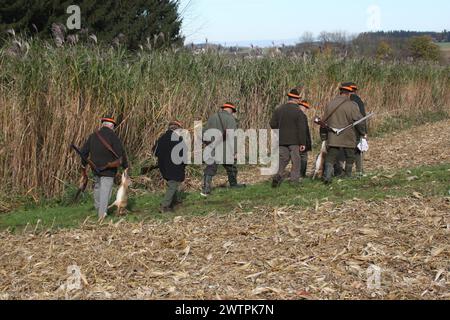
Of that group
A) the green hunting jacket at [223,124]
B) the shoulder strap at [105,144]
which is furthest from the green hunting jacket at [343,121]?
the shoulder strap at [105,144]

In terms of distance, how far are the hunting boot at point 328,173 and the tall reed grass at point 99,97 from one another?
3834mm

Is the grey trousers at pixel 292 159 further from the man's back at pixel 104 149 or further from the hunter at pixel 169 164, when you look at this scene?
the man's back at pixel 104 149

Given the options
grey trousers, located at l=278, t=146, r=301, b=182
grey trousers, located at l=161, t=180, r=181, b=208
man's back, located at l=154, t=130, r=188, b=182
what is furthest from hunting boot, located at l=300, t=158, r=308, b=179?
grey trousers, located at l=161, t=180, r=181, b=208

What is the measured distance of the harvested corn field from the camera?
6.46 m

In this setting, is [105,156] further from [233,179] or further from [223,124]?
[233,179]

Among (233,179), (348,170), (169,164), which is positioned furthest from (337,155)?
(169,164)

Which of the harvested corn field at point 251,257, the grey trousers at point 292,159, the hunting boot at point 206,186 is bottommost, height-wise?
the hunting boot at point 206,186

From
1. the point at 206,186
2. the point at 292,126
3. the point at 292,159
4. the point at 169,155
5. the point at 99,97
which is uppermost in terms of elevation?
the point at 99,97

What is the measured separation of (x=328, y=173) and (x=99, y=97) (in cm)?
465

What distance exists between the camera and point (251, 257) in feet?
24.4

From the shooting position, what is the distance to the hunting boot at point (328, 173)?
12.9 metres
